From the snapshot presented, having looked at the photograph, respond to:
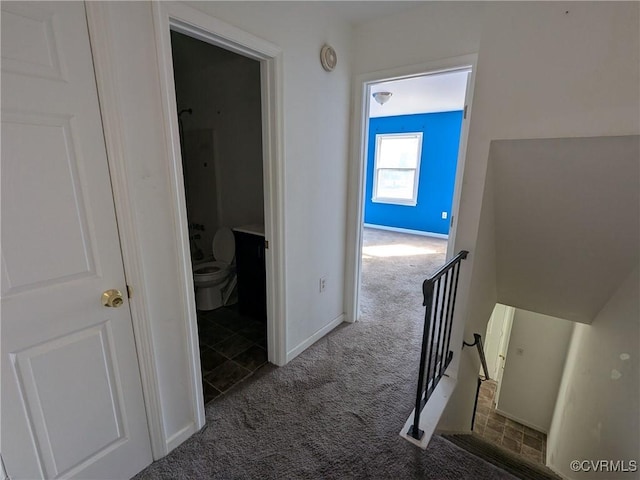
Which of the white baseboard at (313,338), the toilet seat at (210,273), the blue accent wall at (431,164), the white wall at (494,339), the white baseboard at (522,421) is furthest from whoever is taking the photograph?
the blue accent wall at (431,164)

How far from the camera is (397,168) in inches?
265

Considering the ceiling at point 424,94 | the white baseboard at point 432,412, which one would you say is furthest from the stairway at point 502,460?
the ceiling at point 424,94

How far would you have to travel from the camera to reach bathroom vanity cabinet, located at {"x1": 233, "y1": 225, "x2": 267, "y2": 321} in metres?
2.56

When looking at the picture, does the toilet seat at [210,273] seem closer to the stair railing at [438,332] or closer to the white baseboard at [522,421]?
the stair railing at [438,332]

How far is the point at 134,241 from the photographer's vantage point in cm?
121

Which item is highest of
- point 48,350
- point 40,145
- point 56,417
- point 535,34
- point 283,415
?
point 535,34

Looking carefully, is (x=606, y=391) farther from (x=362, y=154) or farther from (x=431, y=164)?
(x=431, y=164)

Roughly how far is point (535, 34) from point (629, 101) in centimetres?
51

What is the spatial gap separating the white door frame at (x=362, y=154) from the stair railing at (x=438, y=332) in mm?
349

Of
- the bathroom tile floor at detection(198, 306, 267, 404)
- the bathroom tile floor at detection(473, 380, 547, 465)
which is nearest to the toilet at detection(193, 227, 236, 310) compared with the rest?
the bathroom tile floor at detection(198, 306, 267, 404)

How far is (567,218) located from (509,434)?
3.23 meters

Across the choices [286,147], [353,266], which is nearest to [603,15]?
[286,147]

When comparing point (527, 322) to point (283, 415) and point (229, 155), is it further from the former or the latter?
point (229, 155)

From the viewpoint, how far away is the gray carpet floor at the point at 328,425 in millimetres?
1424
